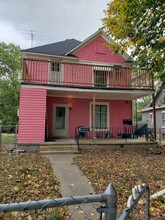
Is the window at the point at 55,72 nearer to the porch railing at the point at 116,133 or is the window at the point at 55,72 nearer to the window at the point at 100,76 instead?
the window at the point at 100,76

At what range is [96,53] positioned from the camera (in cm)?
1411

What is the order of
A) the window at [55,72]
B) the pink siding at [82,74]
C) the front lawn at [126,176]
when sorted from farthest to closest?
the window at [55,72], the pink siding at [82,74], the front lawn at [126,176]

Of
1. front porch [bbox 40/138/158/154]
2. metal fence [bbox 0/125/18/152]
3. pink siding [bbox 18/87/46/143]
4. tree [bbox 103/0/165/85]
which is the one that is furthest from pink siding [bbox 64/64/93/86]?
tree [bbox 103/0/165/85]

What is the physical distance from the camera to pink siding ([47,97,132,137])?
12727 mm

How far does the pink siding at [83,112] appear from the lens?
12.7 m

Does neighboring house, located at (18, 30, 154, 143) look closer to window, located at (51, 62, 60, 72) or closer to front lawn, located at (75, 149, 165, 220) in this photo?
window, located at (51, 62, 60, 72)

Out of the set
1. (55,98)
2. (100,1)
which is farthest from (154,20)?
(55,98)

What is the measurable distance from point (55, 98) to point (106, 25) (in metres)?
6.60

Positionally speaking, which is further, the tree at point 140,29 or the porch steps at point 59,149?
the porch steps at point 59,149

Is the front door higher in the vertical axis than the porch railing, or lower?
higher

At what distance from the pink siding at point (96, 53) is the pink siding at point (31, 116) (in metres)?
5.18

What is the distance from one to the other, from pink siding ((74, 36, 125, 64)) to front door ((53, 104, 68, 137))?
3996 mm

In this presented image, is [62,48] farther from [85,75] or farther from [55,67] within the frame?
[85,75]

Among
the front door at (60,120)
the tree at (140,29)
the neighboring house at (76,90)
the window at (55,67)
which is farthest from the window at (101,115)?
the tree at (140,29)
